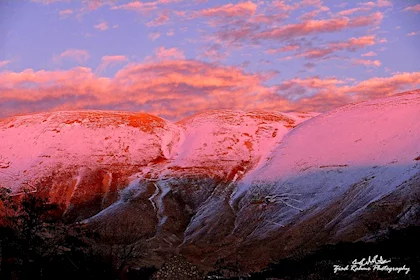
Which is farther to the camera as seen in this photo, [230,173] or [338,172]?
[230,173]

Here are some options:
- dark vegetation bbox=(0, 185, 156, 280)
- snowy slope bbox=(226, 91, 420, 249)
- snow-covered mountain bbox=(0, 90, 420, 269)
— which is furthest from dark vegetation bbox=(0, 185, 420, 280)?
snowy slope bbox=(226, 91, 420, 249)

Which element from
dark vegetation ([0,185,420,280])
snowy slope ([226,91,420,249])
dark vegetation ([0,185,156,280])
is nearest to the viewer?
dark vegetation ([0,185,420,280])

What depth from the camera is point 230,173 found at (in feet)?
309

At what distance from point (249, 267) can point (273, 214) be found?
17328 millimetres

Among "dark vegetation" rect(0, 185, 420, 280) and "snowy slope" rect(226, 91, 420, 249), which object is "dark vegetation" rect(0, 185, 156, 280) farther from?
"snowy slope" rect(226, 91, 420, 249)

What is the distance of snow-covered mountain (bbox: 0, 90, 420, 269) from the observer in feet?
212

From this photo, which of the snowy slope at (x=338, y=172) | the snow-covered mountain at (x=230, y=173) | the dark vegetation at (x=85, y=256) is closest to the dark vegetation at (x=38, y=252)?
the dark vegetation at (x=85, y=256)

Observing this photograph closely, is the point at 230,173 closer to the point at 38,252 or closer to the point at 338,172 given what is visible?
the point at 338,172

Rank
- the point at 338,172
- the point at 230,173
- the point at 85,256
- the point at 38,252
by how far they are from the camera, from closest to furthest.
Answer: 1. the point at 38,252
2. the point at 85,256
3. the point at 338,172
4. the point at 230,173

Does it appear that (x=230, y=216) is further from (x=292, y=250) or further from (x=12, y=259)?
(x=12, y=259)

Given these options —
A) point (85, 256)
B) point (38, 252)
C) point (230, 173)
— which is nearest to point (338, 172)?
point (230, 173)

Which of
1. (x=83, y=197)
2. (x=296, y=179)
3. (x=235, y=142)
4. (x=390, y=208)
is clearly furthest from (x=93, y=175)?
(x=390, y=208)

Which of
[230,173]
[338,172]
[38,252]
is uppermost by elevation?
[38,252]

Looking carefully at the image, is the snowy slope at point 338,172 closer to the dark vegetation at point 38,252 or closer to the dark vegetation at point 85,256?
the dark vegetation at point 85,256
